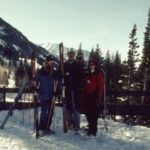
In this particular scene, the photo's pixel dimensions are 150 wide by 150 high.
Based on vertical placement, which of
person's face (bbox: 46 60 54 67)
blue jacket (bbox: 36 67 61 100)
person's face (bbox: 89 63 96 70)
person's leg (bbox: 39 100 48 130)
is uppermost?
person's face (bbox: 46 60 54 67)

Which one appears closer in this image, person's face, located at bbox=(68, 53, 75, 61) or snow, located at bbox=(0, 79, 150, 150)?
snow, located at bbox=(0, 79, 150, 150)

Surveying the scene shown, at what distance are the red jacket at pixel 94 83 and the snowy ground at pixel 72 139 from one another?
143 cm

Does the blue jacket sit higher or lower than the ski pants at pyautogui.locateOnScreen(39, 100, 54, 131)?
higher

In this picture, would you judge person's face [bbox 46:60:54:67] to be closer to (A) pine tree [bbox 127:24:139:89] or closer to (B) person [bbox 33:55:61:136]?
(B) person [bbox 33:55:61:136]

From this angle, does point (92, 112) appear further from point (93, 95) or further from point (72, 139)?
point (72, 139)

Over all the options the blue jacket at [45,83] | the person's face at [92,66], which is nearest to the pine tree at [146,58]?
the person's face at [92,66]

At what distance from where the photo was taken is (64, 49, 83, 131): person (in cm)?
1205

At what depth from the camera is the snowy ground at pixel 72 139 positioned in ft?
33.2

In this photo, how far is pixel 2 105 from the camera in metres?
17.0

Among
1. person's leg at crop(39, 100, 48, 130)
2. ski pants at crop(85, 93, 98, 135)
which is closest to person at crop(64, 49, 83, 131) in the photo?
ski pants at crop(85, 93, 98, 135)

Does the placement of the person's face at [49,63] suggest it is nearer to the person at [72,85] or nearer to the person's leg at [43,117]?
the person at [72,85]

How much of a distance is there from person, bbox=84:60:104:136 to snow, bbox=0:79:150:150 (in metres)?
0.45

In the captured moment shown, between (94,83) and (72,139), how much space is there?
1.87m

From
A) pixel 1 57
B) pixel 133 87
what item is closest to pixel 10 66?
pixel 1 57
